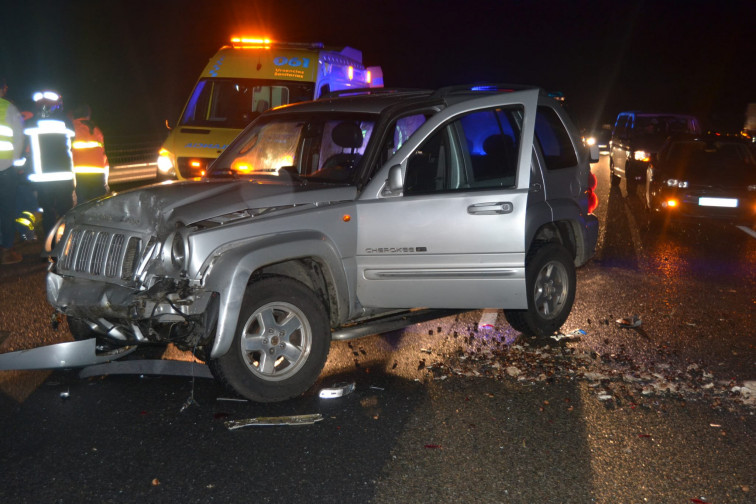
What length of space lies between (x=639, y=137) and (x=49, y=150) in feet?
44.5

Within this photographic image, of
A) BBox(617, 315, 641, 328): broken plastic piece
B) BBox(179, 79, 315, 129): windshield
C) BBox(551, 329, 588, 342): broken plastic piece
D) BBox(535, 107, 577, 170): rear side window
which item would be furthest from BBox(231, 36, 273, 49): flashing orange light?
BBox(551, 329, 588, 342): broken plastic piece

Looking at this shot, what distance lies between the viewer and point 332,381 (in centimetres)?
591

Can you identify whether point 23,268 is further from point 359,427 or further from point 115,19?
point 115,19

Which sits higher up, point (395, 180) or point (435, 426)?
point (395, 180)

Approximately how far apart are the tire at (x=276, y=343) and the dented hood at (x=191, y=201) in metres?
0.54

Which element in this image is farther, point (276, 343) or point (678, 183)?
point (678, 183)

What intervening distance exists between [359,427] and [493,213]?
6.23 feet

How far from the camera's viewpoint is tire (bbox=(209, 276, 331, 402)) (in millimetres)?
5250

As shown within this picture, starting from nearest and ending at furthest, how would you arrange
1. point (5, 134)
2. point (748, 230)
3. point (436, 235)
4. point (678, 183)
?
1. point (436, 235)
2. point (5, 134)
3. point (748, 230)
4. point (678, 183)

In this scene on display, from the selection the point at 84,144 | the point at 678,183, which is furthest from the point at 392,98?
the point at 678,183

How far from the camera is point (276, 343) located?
18.0ft

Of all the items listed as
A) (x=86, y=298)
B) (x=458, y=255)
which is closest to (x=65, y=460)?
(x=86, y=298)

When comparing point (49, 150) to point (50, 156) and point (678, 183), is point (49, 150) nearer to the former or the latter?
point (50, 156)

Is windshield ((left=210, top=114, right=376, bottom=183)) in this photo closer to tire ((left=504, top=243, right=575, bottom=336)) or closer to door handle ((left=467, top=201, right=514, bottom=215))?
door handle ((left=467, top=201, right=514, bottom=215))
